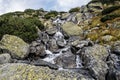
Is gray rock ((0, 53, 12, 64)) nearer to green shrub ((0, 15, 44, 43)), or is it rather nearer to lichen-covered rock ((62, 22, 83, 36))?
green shrub ((0, 15, 44, 43))

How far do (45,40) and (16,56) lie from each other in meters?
7.33

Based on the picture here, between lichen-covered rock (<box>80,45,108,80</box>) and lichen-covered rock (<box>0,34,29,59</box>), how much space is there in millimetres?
7110

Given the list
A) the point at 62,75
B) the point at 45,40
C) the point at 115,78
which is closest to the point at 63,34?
the point at 45,40

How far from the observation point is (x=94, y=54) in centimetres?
2359

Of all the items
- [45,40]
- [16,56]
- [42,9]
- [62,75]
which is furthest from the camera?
[42,9]

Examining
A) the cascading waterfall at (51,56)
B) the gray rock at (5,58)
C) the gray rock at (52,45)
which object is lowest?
the cascading waterfall at (51,56)

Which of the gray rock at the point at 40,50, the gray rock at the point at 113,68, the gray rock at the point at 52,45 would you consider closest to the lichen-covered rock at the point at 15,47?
the gray rock at the point at 40,50

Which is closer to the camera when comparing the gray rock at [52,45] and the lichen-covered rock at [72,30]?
the gray rock at [52,45]

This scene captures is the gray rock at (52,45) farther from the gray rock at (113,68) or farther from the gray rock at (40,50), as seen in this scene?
the gray rock at (113,68)

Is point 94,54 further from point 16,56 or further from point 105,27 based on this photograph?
point 105,27

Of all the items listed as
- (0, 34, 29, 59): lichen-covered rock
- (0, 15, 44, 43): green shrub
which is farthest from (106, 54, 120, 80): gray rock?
(0, 15, 44, 43): green shrub

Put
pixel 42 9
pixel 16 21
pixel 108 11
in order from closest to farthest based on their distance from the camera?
pixel 16 21, pixel 108 11, pixel 42 9

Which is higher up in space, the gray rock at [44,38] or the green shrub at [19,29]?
the green shrub at [19,29]

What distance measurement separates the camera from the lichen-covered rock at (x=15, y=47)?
92.3ft
